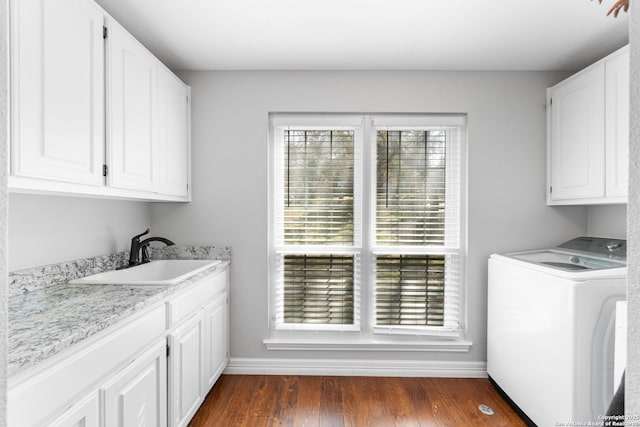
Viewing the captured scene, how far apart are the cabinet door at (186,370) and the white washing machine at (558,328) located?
2071 mm

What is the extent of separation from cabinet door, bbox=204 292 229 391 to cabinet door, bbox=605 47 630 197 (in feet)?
8.87

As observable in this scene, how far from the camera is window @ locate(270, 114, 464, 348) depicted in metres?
2.95

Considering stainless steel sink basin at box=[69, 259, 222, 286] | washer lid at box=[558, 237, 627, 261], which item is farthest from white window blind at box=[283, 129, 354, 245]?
washer lid at box=[558, 237, 627, 261]

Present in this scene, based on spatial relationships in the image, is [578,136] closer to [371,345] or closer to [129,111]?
[371,345]

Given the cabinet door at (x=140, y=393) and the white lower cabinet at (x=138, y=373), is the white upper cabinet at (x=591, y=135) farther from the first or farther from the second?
the cabinet door at (x=140, y=393)

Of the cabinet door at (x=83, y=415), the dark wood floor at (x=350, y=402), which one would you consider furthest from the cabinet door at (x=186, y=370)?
the cabinet door at (x=83, y=415)

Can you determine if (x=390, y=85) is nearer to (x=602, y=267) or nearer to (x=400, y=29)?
(x=400, y=29)

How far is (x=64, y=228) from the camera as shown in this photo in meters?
2.01

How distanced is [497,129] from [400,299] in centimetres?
159

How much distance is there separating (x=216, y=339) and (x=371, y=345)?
1214mm

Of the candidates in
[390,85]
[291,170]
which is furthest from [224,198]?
[390,85]

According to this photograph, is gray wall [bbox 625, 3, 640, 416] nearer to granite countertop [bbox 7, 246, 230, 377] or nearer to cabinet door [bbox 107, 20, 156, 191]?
granite countertop [bbox 7, 246, 230, 377]

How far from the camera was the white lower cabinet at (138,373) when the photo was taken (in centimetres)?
105

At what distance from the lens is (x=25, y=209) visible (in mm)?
1742
